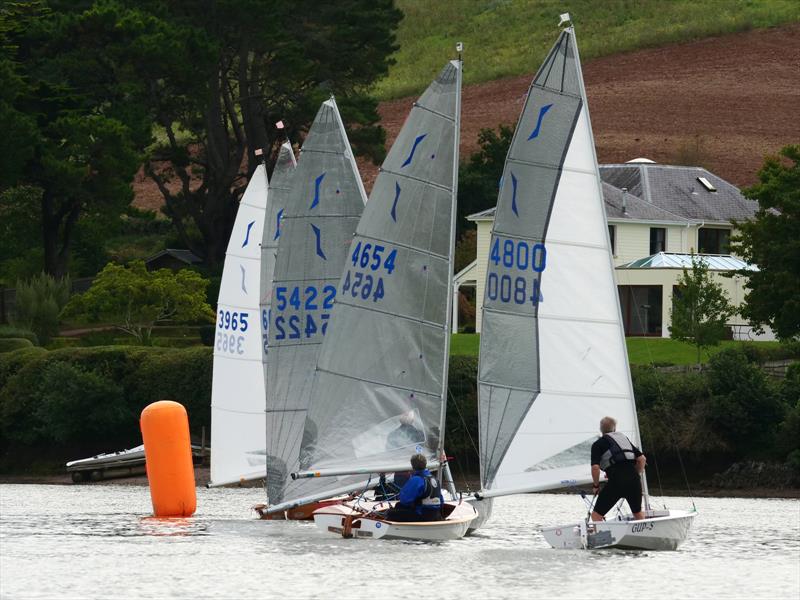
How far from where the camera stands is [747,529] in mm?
38531

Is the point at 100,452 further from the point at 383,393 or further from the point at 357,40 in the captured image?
the point at 383,393

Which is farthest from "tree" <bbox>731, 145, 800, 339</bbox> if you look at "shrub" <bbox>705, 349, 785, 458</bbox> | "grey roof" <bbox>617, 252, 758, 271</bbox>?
"grey roof" <bbox>617, 252, 758, 271</bbox>

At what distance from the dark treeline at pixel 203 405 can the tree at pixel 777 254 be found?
1693 mm

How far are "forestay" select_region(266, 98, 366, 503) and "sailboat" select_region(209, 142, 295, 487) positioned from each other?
450 centimetres

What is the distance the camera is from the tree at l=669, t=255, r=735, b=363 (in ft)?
209

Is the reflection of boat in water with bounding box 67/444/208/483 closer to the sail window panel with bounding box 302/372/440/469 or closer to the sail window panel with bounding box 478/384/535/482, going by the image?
the sail window panel with bounding box 302/372/440/469

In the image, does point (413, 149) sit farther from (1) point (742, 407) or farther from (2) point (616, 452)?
(1) point (742, 407)

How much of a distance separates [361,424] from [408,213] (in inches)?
145

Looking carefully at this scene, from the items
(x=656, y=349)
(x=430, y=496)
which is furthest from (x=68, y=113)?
(x=430, y=496)

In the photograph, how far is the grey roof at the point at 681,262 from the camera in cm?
7600

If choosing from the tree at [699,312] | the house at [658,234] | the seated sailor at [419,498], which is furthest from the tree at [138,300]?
the seated sailor at [419,498]

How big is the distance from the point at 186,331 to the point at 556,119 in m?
46.9

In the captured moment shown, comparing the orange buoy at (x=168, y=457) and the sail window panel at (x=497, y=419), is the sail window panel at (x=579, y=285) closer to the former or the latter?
the sail window panel at (x=497, y=419)

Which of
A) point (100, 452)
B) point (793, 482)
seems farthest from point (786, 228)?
point (100, 452)
